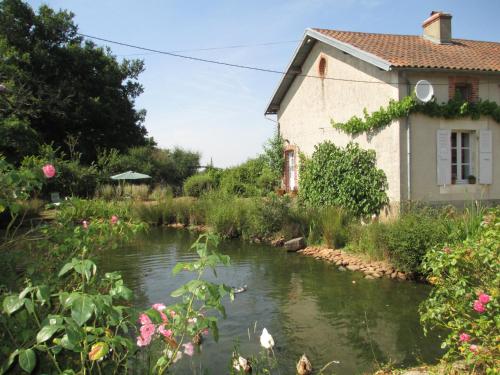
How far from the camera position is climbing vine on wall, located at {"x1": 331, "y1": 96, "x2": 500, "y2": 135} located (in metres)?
11.1

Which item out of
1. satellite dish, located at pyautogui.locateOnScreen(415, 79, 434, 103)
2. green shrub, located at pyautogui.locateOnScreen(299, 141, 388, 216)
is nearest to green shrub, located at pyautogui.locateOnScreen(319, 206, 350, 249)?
green shrub, located at pyautogui.locateOnScreen(299, 141, 388, 216)

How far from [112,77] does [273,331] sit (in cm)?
2341

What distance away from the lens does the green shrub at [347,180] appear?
11.9 metres

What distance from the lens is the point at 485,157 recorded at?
1191 cm

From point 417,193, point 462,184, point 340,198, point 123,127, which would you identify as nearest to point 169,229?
point 340,198

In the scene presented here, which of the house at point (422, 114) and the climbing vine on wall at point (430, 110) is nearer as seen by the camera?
the climbing vine on wall at point (430, 110)

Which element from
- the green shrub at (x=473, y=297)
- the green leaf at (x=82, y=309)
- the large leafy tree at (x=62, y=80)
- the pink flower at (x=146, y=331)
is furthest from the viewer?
the large leafy tree at (x=62, y=80)

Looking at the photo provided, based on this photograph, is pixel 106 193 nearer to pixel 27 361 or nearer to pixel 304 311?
pixel 304 311

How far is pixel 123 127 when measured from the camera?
87.9 ft

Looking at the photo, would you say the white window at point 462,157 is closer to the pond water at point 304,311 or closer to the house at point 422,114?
the house at point 422,114

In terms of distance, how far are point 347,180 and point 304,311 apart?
675cm

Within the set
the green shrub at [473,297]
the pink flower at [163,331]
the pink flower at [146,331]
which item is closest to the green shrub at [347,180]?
the green shrub at [473,297]

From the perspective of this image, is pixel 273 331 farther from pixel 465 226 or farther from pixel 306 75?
pixel 306 75

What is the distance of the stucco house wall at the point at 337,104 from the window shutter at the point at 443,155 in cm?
114
